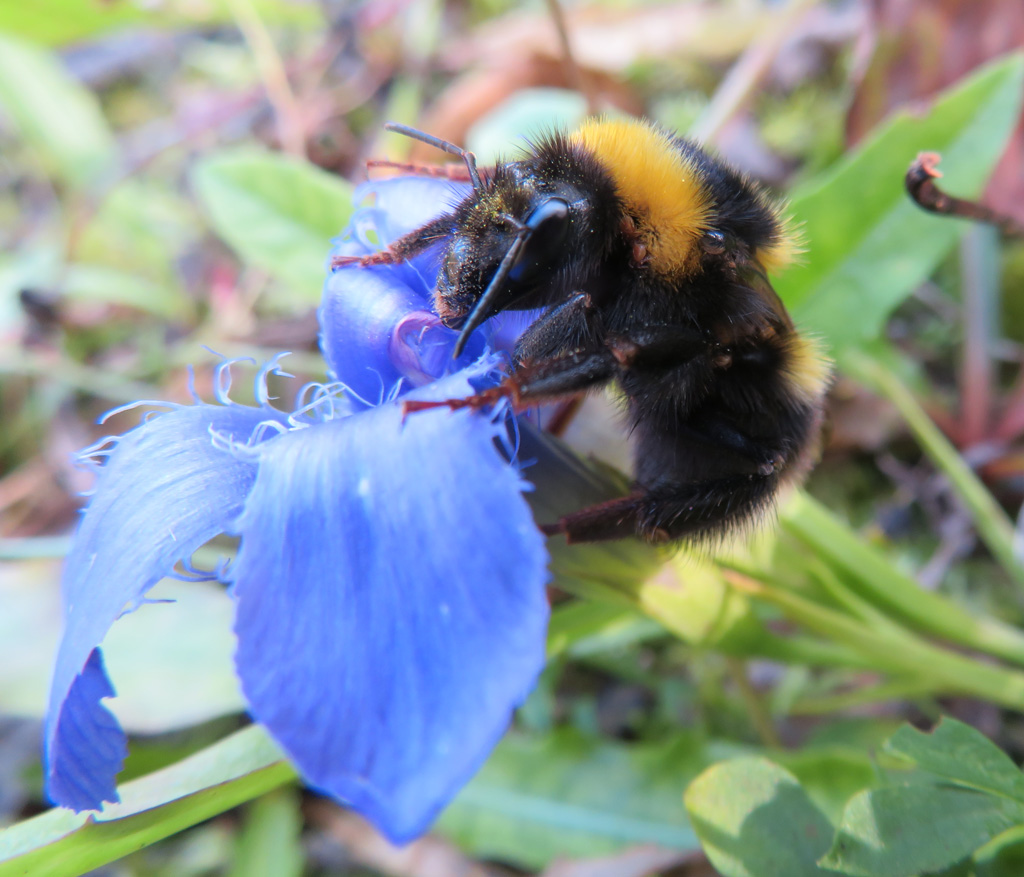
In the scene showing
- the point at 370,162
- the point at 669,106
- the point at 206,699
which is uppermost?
the point at 370,162

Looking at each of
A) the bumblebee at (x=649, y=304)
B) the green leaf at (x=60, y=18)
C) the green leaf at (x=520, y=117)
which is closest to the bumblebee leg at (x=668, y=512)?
the bumblebee at (x=649, y=304)

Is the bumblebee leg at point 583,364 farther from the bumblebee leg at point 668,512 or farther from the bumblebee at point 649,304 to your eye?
the bumblebee leg at point 668,512

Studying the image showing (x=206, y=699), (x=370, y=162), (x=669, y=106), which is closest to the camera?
(x=370, y=162)

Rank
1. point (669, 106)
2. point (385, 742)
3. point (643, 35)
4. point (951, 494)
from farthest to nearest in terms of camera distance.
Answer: point (643, 35) < point (669, 106) < point (951, 494) < point (385, 742)

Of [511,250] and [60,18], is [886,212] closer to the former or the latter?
[511,250]

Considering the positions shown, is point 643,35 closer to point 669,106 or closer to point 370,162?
point 669,106

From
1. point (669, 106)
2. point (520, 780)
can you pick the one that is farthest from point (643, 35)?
point (520, 780)

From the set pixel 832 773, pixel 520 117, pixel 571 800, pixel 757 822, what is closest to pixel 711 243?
pixel 757 822
